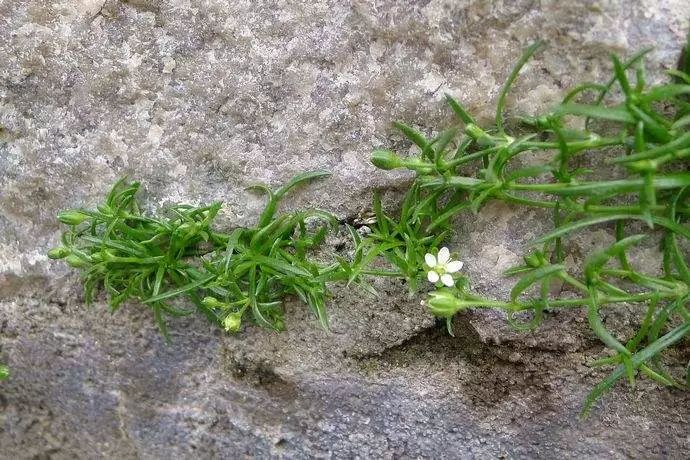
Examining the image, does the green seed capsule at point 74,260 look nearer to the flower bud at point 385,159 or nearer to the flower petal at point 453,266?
the flower bud at point 385,159

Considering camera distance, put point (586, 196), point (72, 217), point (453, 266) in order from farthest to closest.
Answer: point (72, 217)
point (453, 266)
point (586, 196)

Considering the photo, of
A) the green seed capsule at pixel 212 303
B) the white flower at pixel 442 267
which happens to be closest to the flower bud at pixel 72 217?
the green seed capsule at pixel 212 303

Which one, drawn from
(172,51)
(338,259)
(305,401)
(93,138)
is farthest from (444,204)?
(93,138)

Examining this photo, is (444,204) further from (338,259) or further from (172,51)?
(172,51)

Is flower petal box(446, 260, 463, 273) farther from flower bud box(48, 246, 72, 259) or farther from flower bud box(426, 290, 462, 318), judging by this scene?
→ flower bud box(48, 246, 72, 259)

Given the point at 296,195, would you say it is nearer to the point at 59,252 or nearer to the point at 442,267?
the point at 442,267

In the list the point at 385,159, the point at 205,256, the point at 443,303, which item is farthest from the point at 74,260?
the point at 443,303
